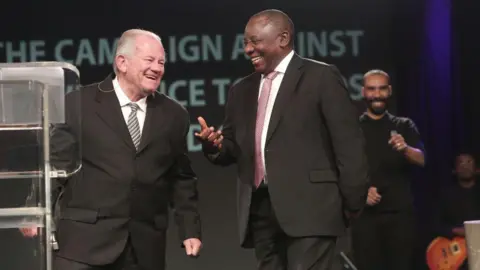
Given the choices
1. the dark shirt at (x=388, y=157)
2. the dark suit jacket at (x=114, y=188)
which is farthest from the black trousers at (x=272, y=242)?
the dark shirt at (x=388, y=157)

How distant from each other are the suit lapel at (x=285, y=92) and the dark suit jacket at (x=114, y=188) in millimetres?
388

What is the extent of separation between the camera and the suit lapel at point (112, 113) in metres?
3.63

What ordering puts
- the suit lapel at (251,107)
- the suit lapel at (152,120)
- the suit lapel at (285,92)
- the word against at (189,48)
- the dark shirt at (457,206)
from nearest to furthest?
the suit lapel at (152,120) < the suit lapel at (285,92) < the suit lapel at (251,107) < the dark shirt at (457,206) < the word against at (189,48)

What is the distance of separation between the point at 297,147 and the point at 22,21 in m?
3.40

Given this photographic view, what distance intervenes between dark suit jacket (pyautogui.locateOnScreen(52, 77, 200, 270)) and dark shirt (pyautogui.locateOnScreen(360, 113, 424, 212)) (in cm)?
245

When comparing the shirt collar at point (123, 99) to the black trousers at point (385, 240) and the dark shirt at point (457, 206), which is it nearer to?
the black trousers at point (385, 240)

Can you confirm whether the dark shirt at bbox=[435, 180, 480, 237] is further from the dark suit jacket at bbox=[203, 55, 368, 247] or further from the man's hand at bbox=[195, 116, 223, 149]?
the man's hand at bbox=[195, 116, 223, 149]

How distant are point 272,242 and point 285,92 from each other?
0.60 meters

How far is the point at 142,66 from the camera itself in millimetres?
3668

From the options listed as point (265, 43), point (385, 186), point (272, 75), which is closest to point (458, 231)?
point (385, 186)

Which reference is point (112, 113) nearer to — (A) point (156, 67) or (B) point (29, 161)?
(A) point (156, 67)

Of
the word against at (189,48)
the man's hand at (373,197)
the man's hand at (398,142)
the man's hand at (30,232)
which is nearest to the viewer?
the man's hand at (30,232)

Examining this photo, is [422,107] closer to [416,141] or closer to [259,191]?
[416,141]

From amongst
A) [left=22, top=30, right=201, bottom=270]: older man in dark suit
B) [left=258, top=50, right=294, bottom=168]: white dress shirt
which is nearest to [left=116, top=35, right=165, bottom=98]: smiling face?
[left=22, top=30, right=201, bottom=270]: older man in dark suit
